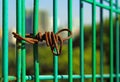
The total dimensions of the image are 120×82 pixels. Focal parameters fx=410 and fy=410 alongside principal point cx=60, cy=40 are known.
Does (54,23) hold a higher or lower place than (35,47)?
higher

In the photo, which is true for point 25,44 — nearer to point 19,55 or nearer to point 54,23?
point 19,55

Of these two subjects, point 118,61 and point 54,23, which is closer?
point 54,23

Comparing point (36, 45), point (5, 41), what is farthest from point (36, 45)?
point (5, 41)

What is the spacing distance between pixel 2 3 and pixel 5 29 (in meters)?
0.10

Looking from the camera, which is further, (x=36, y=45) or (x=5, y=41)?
(x=36, y=45)

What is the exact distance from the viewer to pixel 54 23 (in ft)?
6.06

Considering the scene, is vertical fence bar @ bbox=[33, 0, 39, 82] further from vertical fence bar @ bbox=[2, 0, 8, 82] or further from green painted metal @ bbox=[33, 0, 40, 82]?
vertical fence bar @ bbox=[2, 0, 8, 82]

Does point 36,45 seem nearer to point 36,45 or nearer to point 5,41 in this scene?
point 36,45

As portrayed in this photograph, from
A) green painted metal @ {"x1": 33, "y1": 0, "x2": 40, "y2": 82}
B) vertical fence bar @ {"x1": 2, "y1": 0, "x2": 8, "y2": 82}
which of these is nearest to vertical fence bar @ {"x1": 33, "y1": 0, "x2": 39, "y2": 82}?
green painted metal @ {"x1": 33, "y1": 0, "x2": 40, "y2": 82}

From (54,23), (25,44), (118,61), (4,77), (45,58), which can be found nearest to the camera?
(4,77)

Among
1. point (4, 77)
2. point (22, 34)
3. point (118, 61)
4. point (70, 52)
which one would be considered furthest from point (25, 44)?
point (118, 61)

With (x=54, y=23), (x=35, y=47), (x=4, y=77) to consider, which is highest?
(x=54, y=23)

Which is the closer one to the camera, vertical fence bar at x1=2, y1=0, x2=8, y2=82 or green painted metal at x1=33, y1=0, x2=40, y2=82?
vertical fence bar at x1=2, y1=0, x2=8, y2=82

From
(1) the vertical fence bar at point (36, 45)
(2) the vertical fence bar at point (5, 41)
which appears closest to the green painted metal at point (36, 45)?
(1) the vertical fence bar at point (36, 45)
